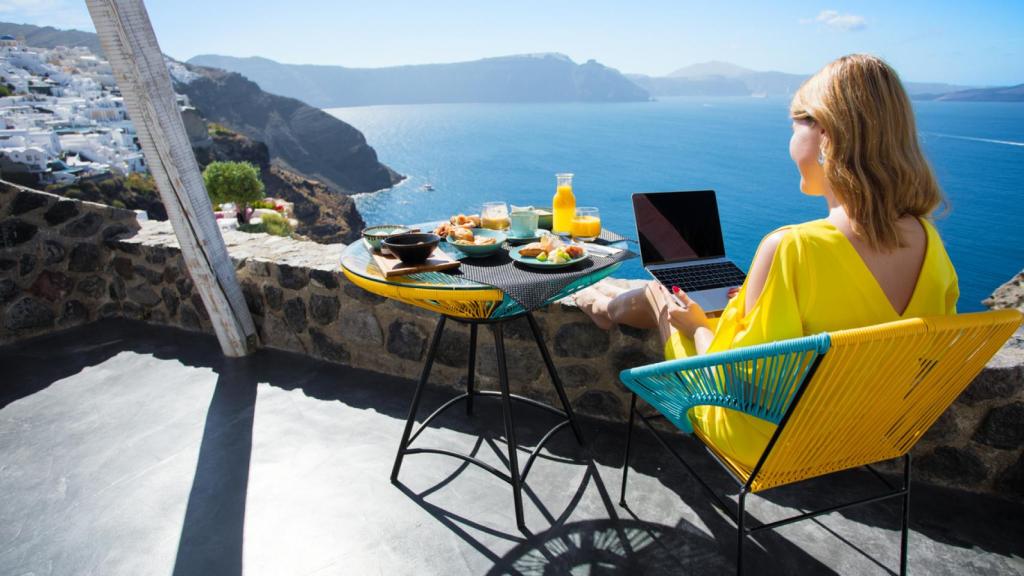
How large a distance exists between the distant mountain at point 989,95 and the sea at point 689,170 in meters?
1.63

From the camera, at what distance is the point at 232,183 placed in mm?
18859

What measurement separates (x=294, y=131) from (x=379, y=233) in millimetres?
86824

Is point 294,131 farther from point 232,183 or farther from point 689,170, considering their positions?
point 232,183

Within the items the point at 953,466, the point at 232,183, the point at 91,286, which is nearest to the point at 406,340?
the point at 953,466

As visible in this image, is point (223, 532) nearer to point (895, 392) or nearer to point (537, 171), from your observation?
point (895, 392)

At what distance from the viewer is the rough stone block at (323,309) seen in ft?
9.65

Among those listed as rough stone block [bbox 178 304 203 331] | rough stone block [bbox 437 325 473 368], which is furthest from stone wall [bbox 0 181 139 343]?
rough stone block [bbox 437 325 473 368]

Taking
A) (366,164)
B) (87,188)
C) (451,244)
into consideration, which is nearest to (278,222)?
(87,188)

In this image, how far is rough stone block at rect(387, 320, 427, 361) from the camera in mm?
2770

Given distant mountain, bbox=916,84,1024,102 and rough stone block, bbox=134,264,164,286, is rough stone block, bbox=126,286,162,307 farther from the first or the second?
distant mountain, bbox=916,84,1024,102

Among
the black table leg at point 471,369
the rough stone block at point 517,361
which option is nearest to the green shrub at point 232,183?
the rough stone block at point 517,361

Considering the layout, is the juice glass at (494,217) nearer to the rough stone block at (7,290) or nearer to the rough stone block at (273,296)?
the rough stone block at (273,296)

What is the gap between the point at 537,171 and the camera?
224 feet

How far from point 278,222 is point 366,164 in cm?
5901
